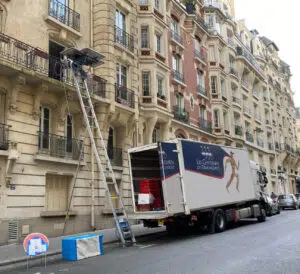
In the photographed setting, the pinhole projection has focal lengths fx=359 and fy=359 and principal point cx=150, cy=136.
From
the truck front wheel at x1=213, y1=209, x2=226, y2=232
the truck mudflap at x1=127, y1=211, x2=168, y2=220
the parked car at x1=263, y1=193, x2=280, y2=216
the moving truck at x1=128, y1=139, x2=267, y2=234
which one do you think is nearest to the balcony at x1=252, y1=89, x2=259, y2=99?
the parked car at x1=263, y1=193, x2=280, y2=216

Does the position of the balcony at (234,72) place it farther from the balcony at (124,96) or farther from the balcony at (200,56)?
the balcony at (124,96)

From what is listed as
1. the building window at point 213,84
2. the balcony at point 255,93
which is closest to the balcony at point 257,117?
the balcony at point 255,93

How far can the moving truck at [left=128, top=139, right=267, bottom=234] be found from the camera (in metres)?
13.2

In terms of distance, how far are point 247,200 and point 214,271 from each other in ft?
35.7

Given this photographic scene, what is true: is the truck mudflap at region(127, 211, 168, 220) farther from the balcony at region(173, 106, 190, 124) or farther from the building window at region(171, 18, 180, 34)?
the building window at region(171, 18, 180, 34)

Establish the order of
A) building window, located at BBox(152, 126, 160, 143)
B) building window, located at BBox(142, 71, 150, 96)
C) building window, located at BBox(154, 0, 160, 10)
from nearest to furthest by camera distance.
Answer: building window, located at BBox(142, 71, 150, 96) → building window, located at BBox(152, 126, 160, 143) → building window, located at BBox(154, 0, 160, 10)

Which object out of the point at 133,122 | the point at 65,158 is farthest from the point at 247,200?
the point at 65,158

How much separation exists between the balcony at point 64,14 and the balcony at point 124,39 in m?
2.68

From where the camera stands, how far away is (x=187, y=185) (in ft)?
43.9

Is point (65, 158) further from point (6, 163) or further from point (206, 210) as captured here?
point (206, 210)

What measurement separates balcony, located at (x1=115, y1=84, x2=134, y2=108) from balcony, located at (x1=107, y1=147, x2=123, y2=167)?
8.34 feet

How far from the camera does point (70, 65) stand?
47.8ft

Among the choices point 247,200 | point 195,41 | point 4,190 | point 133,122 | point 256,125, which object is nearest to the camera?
point 4,190

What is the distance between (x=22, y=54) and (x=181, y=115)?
44.5ft
